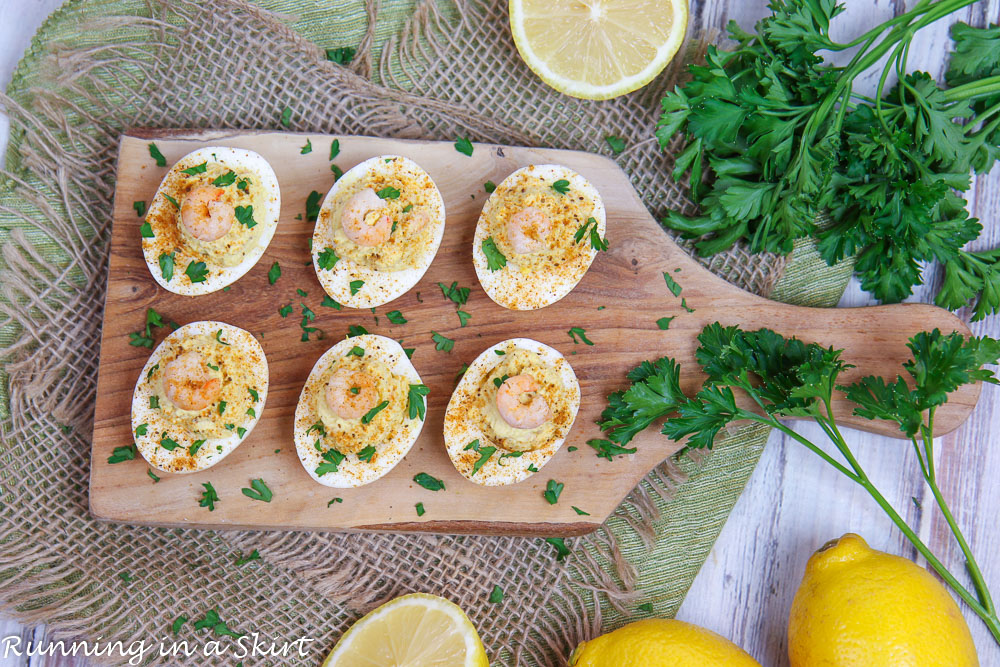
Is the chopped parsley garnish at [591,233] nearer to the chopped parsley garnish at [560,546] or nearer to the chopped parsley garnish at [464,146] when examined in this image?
the chopped parsley garnish at [464,146]

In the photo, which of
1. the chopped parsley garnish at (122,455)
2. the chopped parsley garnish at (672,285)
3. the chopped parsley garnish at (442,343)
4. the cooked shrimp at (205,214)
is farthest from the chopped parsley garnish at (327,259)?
the chopped parsley garnish at (672,285)

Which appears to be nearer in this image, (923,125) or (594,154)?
(923,125)

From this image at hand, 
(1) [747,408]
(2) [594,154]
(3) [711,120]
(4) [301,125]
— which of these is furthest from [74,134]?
(1) [747,408]

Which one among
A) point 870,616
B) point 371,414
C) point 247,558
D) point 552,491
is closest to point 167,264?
point 371,414

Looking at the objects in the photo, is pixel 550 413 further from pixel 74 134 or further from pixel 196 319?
pixel 74 134

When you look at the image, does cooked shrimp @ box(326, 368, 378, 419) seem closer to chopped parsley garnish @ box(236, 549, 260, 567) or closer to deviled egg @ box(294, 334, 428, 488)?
deviled egg @ box(294, 334, 428, 488)

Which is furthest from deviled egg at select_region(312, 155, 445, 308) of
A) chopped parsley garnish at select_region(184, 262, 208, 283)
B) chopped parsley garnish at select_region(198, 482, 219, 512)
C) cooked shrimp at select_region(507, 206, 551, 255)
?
chopped parsley garnish at select_region(198, 482, 219, 512)
